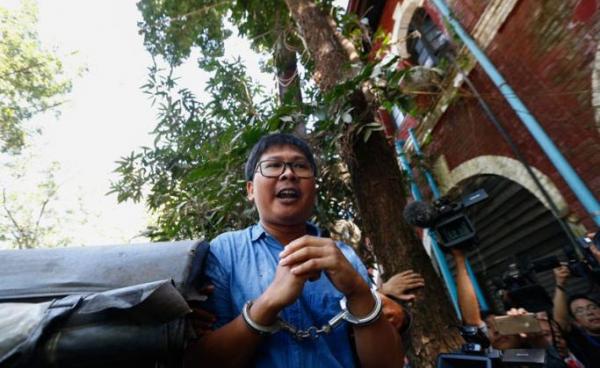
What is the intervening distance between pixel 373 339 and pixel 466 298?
167 cm

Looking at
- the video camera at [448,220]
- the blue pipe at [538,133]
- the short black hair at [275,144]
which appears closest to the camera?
the short black hair at [275,144]

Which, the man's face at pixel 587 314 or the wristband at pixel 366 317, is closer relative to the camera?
the wristband at pixel 366 317

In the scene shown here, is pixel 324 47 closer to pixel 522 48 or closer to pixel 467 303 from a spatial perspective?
pixel 522 48

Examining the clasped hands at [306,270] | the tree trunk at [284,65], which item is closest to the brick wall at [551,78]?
the tree trunk at [284,65]

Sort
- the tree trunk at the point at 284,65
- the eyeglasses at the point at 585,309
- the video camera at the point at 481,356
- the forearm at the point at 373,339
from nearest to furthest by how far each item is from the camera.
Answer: the forearm at the point at 373,339 < the video camera at the point at 481,356 < the eyeglasses at the point at 585,309 < the tree trunk at the point at 284,65

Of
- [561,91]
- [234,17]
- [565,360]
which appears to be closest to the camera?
[565,360]

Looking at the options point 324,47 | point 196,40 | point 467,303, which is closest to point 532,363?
point 467,303

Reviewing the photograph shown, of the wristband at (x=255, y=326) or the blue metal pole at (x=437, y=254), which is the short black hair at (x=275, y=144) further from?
the blue metal pole at (x=437, y=254)

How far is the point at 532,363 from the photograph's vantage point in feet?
6.47

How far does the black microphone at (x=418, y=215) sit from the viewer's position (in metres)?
Answer: 2.57

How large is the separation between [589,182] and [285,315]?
382cm

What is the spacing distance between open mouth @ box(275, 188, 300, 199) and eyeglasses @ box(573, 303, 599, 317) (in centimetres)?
344

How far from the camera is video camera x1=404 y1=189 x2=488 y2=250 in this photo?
2527mm

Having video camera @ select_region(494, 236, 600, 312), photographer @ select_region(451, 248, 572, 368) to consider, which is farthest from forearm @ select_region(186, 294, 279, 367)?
video camera @ select_region(494, 236, 600, 312)
